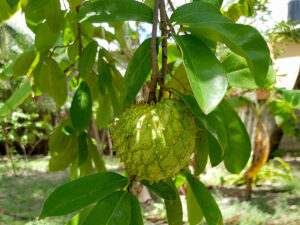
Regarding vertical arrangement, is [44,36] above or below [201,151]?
above

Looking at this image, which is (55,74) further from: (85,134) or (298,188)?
(298,188)

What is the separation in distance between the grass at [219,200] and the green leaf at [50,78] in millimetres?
1486


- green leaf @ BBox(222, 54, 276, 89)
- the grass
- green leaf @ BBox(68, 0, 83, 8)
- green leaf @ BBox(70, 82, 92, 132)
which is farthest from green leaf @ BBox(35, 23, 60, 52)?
the grass

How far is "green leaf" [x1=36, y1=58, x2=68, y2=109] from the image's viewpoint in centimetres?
121

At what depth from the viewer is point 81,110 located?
1.01 m

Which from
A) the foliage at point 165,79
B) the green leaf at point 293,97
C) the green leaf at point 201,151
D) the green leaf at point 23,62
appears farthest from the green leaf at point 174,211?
the green leaf at point 293,97

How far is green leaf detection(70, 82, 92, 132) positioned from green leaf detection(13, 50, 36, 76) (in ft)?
1.17

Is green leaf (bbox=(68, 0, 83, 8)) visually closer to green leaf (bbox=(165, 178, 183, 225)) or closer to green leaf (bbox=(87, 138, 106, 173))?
green leaf (bbox=(87, 138, 106, 173))

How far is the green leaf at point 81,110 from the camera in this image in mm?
992

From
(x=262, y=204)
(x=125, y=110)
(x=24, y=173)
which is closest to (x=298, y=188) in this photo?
(x=262, y=204)

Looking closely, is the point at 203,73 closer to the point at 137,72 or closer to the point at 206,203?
the point at 137,72

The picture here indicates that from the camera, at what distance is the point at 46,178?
566 cm

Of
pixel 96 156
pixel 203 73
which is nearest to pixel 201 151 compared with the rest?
pixel 203 73

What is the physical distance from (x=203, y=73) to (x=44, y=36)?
72 centimetres
